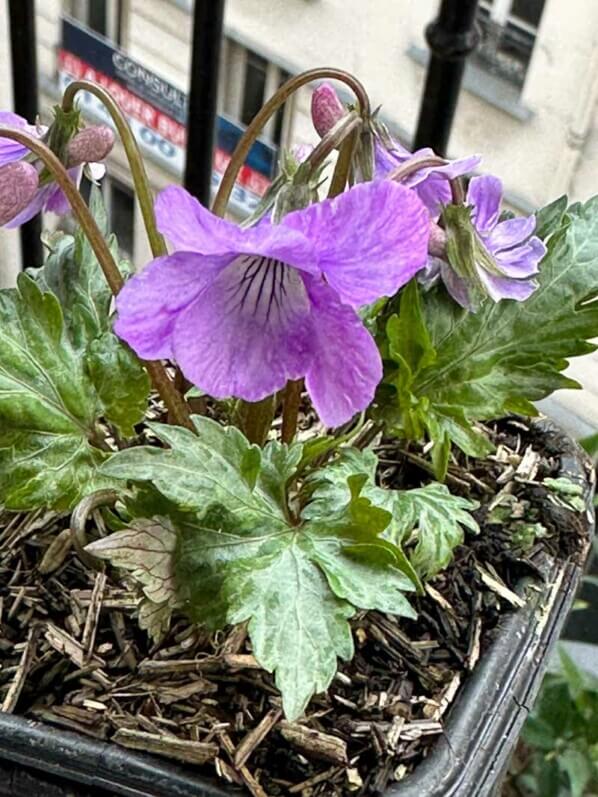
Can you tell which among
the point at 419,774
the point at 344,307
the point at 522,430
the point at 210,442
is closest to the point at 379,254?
the point at 344,307

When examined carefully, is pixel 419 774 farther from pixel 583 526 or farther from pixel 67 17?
pixel 67 17

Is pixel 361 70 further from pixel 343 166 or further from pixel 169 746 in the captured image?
pixel 169 746

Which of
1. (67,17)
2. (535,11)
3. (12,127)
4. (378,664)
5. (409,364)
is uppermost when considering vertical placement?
(12,127)

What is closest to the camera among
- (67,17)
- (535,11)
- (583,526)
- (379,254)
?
(379,254)

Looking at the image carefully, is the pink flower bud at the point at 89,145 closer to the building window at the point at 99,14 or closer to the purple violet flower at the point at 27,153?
the purple violet flower at the point at 27,153

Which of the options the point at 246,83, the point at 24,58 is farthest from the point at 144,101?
the point at 24,58

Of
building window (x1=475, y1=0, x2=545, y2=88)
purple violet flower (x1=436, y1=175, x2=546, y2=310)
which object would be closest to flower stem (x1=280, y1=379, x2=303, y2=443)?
purple violet flower (x1=436, y1=175, x2=546, y2=310)

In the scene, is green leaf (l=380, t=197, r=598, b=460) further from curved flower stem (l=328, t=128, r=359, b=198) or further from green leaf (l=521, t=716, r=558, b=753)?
green leaf (l=521, t=716, r=558, b=753)
